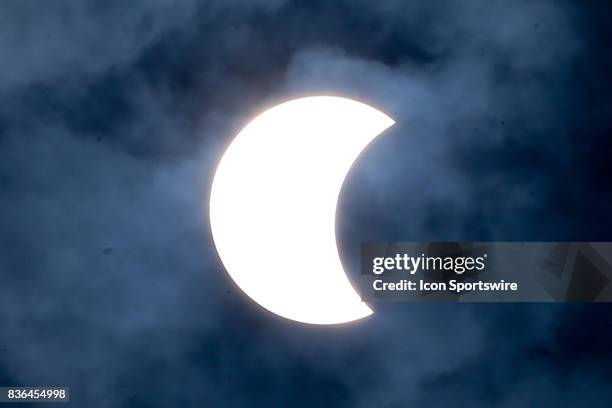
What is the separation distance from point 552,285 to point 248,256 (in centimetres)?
416

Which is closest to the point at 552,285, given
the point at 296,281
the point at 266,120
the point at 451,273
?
the point at 451,273

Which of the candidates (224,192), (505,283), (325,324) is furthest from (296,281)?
(505,283)

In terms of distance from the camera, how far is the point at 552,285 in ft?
45.1

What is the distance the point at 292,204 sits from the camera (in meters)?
14.1

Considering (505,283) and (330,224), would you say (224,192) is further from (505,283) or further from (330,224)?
(505,283)

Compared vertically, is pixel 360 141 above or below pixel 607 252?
above

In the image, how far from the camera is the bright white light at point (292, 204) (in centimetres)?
1388

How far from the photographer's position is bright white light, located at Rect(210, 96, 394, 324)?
1388cm

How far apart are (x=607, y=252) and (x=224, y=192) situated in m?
5.26

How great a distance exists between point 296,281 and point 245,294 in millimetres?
731

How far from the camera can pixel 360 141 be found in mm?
13992

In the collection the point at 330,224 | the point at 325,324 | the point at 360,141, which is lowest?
the point at 325,324

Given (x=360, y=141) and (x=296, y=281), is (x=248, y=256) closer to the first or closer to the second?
(x=296, y=281)

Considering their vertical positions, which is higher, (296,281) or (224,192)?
(224,192)
